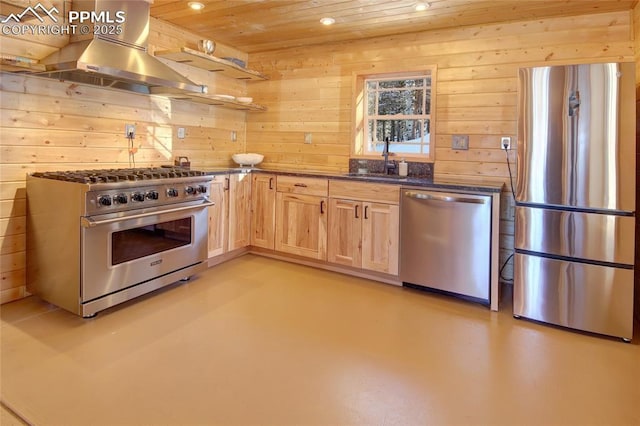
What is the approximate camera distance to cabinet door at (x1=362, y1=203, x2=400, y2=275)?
3402 millimetres

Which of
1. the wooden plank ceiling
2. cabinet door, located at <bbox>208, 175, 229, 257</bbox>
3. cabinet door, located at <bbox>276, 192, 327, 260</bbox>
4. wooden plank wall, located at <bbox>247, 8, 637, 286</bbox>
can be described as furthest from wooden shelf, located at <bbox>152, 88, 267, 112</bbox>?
cabinet door, located at <bbox>276, 192, 327, 260</bbox>

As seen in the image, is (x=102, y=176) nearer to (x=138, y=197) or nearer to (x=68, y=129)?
(x=138, y=197)

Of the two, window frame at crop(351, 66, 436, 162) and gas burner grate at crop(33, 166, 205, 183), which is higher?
window frame at crop(351, 66, 436, 162)

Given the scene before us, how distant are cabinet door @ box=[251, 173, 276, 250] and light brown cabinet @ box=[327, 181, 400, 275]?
0.69 m

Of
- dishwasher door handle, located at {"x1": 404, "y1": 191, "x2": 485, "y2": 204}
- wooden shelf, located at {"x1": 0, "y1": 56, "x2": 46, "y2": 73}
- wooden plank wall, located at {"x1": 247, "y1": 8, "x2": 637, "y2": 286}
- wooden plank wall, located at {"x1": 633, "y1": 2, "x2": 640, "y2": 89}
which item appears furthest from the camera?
wooden plank wall, located at {"x1": 247, "y1": 8, "x2": 637, "y2": 286}

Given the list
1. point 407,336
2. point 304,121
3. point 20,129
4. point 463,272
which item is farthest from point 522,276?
point 20,129

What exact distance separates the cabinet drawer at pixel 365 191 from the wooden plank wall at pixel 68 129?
159 centimetres

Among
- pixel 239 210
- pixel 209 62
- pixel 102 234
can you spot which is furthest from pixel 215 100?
pixel 102 234

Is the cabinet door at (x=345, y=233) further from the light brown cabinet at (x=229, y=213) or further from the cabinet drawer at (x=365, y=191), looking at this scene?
the light brown cabinet at (x=229, y=213)

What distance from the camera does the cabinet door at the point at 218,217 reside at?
3732 millimetres

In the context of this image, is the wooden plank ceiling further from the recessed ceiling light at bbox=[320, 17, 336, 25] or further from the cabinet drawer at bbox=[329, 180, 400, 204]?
the cabinet drawer at bbox=[329, 180, 400, 204]

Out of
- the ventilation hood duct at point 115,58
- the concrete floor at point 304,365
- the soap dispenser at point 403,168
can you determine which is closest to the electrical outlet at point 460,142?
the soap dispenser at point 403,168

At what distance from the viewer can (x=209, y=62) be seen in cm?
390

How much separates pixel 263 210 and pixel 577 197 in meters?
2.77
